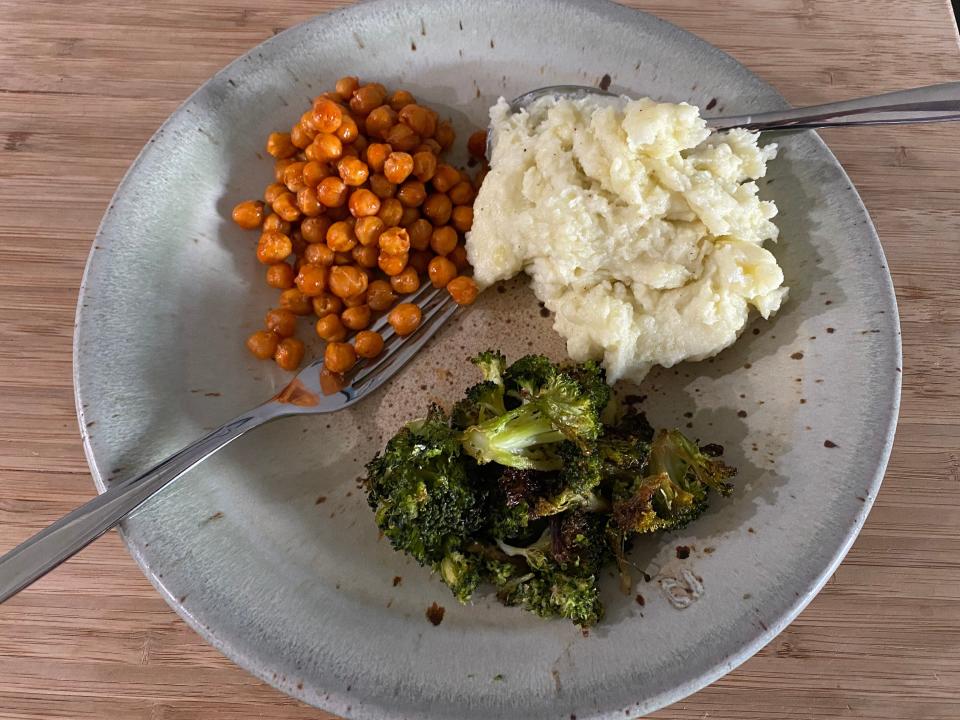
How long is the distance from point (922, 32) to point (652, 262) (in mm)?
1891

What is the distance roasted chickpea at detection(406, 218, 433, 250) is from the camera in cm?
232

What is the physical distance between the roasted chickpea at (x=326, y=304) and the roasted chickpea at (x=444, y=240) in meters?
0.39

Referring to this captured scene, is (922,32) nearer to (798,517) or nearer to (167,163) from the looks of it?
(798,517)

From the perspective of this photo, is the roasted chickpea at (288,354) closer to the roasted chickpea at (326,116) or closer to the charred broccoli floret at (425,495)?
the charred broccoli floret at (425,495)

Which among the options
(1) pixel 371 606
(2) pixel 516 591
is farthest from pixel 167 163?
(2) pixel 516 591

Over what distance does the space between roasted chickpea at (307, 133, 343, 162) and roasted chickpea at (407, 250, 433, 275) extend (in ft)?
1.38

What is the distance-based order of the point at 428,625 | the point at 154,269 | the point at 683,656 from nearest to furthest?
the point at 683,656, the point at 428,625, the point at 154,269

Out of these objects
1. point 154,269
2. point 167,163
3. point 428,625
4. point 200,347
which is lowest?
point 428,625

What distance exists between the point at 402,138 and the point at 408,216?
0.27 metres

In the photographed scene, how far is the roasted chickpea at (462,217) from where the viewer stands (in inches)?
92.0

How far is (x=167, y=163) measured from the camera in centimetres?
223

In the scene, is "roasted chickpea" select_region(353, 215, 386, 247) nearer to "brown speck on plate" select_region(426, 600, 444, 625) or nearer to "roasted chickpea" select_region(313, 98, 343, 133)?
"roasted chickpea" select_region(313, 98, 343, 133)

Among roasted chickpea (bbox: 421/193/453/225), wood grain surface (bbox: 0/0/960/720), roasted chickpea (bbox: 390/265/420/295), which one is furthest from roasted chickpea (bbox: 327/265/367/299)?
wood grain surface (bbox: 0/0/960/720)

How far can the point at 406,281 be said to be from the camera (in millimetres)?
2293
